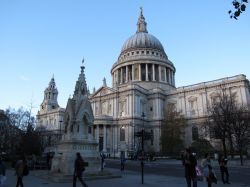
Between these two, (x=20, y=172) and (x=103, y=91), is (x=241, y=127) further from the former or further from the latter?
(x=103, y=91)

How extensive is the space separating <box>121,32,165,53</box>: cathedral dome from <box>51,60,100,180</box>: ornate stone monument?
226 ft

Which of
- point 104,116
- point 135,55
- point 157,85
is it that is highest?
point 135,55

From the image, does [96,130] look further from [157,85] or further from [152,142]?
[157,85]

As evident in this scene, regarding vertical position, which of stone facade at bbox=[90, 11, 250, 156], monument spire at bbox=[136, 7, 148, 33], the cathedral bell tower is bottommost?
stone facade at bbox=[90, 11, 250, 156]

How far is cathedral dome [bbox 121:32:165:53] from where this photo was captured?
285 ft

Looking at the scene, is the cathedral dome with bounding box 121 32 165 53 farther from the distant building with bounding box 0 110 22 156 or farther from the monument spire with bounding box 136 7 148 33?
the distant building with bounding box 0 110 22 156

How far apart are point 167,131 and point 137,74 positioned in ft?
94.7

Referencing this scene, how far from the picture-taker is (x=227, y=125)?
129ft

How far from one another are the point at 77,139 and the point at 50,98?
87738mm

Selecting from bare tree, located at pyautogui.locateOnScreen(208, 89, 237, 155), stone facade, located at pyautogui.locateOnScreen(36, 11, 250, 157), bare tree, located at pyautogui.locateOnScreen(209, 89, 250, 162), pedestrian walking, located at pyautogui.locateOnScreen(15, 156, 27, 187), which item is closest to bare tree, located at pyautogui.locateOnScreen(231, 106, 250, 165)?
bare tree, located at pyautogui.locateOnScreen(209, 89, 250, 162)

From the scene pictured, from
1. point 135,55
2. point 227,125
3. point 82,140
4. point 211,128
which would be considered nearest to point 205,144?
point 211,128

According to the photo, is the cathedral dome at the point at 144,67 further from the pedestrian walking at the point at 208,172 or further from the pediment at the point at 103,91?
the pedestrian walking at the point at 208,172

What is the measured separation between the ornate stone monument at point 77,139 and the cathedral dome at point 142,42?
6889 centimetres

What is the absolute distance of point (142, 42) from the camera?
8762cm
